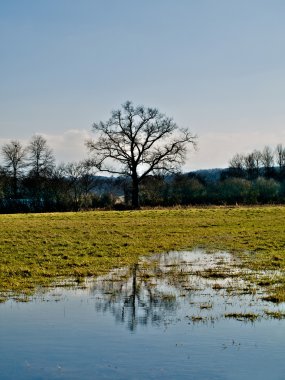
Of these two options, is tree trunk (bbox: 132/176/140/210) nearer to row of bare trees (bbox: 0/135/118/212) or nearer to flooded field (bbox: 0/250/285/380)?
row of bare trees (bbox: 0/135/118/212)

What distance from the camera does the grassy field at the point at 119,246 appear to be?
52.5 ft

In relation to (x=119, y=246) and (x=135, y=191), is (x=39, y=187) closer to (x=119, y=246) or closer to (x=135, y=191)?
(x=135, y=191)

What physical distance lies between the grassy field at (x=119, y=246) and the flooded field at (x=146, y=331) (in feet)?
4.25

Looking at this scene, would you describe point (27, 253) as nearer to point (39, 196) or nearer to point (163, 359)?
point (163, 359)

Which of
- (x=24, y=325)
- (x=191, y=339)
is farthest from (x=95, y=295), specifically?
(x=191, y=339)

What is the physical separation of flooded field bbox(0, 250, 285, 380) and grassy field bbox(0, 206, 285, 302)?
1.30 m

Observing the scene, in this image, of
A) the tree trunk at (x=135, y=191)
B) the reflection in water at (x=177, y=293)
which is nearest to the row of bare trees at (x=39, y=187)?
the tree trunk at (x=135, y=191)

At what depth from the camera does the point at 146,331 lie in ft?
32.5

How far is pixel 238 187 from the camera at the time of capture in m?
68.2

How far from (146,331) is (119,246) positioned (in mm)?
12868

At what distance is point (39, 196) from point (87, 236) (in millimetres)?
36708

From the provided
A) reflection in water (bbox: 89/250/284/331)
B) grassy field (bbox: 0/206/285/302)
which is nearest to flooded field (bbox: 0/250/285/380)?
reflection in water (bbox: 89/250/284/331)

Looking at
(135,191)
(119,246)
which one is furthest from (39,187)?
(119,246)

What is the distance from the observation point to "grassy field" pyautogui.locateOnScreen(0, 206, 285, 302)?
1599 cm
